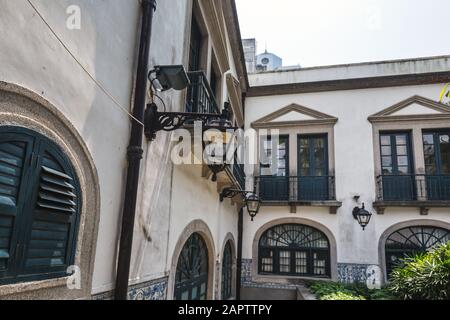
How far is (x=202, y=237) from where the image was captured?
7.04 m

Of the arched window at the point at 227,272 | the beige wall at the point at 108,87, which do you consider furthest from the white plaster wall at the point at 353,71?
the beige wall at the point at 108,87

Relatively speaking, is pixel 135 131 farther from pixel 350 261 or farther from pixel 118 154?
pixel 350 261

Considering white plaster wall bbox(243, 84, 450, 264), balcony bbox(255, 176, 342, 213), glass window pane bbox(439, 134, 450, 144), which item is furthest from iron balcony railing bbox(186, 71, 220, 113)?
glass window pane bbox(439, 134, 450, 144)

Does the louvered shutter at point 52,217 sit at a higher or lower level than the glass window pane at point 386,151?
lower

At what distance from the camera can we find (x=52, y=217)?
242 centimetres

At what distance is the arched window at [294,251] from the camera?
464 inches

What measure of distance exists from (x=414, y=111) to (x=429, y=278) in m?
7.23

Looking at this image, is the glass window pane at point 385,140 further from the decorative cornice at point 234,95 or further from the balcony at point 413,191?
the decorative cornice at point 234,95

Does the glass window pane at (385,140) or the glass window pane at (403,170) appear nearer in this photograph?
the glass window pane at (403,170)

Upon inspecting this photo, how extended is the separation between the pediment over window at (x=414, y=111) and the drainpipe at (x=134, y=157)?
1027 centimetres

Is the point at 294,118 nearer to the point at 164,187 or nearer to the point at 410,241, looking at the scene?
the point at 410,241

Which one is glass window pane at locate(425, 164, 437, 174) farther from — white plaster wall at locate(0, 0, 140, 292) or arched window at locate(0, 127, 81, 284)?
arched window at locate(0, 127, 81, 284)

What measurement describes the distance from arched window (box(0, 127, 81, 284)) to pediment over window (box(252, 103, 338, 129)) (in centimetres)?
1090

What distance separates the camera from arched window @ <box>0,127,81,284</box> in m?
2.04
